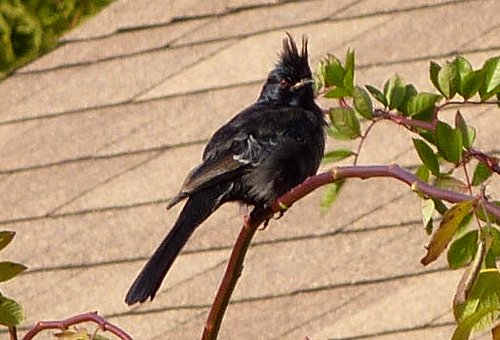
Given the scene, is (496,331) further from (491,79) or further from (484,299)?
(491,79)

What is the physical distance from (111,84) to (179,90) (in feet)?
0.76

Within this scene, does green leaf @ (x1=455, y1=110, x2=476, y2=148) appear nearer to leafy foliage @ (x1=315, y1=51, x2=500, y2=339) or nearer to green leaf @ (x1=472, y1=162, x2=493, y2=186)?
leafy foliage @ (x1=315, y1=51, x2=500, y2=339)

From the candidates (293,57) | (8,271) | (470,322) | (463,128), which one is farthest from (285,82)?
(470,322)

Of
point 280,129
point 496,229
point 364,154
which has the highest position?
point 496,229

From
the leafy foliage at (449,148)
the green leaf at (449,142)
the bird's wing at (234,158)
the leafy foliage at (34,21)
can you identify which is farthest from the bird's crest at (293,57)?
the leafy foliage at (34,21)

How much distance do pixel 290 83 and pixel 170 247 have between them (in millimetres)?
915

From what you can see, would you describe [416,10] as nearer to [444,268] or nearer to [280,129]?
[444,268]

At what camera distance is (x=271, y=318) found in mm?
3920

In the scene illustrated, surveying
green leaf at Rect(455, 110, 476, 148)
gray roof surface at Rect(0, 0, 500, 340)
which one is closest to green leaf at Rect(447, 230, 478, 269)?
Answer: green leaf at Rect(455, 110, 476, 148)

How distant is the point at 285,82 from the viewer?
12.0 feet

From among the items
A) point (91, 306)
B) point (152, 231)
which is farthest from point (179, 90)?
point (91, 306)

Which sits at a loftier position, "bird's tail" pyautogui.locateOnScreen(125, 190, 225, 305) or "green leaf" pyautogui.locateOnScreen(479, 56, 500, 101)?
"green leaf" pyautogui.locateOnScreen(479, 56, 500, 101)

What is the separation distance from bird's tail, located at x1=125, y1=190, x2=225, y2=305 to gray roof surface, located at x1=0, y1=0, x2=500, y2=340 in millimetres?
735

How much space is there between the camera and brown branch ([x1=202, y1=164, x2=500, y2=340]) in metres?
1.77
